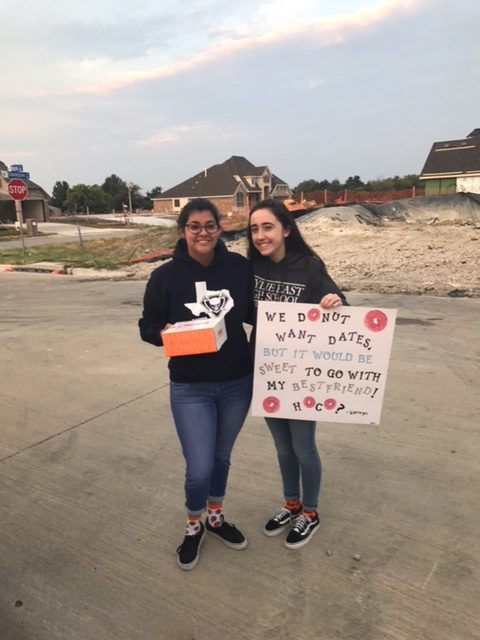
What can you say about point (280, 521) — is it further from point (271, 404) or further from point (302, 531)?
point (271, 404)

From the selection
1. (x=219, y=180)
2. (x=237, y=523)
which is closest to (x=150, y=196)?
(x=219, y=180)

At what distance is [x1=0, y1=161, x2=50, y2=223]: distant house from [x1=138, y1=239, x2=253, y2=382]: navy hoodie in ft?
181

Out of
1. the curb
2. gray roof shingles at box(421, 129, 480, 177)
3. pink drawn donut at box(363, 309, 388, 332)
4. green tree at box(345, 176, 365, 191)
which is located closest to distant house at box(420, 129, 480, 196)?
gray roof shingles at box(421, 129, 480, 177)

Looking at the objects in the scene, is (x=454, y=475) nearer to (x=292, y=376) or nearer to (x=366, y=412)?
(x=366, y=412)

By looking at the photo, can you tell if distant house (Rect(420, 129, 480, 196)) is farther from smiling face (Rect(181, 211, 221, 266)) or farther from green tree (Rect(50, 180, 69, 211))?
green tree (Rect(50, 180, 69, 211))

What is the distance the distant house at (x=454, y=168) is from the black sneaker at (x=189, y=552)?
45213 mm

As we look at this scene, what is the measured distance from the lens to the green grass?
721 inches

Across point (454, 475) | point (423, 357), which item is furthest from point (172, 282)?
point (423, 357)

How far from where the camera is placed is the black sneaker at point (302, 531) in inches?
113

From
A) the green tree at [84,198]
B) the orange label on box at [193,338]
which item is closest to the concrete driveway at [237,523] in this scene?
the orange label on box at [193,338]

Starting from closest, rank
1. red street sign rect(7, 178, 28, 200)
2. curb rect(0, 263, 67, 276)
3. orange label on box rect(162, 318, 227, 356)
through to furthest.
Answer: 1. orange label on box rect(162, 318, 227, 356)
2. curb rect(0, 263, 67, 276)
3. red street sign rect(7, 178, 28, 200)

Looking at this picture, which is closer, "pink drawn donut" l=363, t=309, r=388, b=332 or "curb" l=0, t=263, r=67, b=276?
"pink drawn donut" l=363, t=309, r=388, b=332

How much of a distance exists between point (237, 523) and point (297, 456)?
25.0 inches

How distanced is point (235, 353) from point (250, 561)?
3.63 ft
